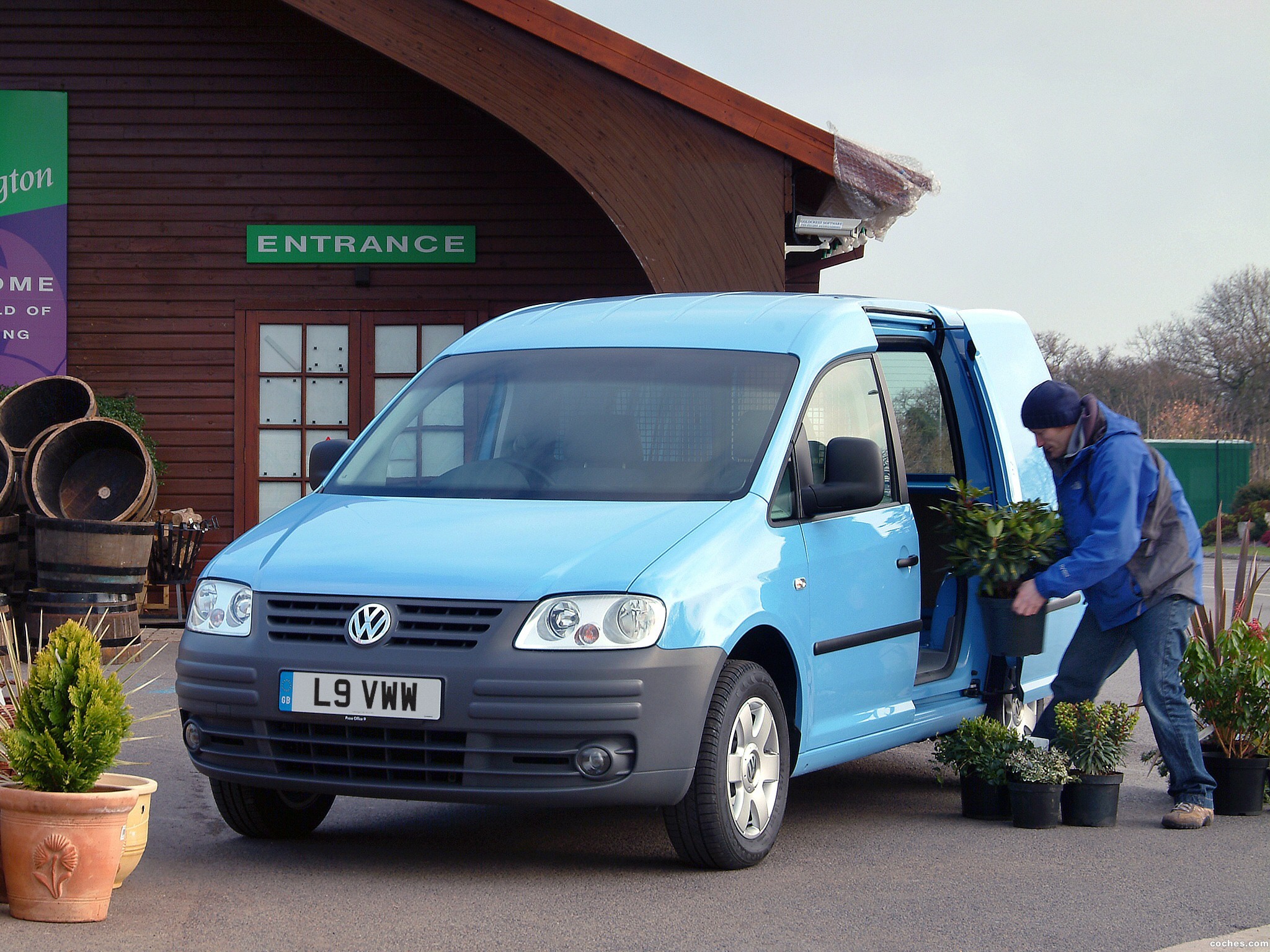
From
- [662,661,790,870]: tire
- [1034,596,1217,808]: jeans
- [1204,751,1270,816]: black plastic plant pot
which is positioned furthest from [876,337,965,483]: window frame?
[662,661,790,870]: tire

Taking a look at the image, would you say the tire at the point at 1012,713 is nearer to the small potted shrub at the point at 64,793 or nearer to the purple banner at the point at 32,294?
the small potted shrub at the point at 64,793

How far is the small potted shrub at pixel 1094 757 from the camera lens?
6.32 m

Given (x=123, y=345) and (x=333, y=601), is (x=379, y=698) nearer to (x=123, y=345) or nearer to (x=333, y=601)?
(x=333, y=601)

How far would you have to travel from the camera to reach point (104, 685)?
468 centimetres

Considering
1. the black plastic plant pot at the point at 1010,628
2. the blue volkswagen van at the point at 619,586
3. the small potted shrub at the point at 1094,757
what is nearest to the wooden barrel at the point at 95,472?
the blue volkswagen van at the point at 619,586

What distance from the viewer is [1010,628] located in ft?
22.0

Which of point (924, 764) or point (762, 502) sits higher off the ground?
point (762, 502)

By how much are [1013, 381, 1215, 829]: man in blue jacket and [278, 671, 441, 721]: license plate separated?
273 cm

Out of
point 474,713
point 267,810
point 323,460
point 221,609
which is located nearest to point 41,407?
point 323,460

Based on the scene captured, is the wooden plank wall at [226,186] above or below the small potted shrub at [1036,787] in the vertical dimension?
above

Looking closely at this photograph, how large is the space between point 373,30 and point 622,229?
2.40m

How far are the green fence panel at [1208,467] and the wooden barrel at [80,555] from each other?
33285 millimetres

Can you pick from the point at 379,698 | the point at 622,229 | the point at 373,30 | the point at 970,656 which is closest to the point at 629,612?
the point at 379,698

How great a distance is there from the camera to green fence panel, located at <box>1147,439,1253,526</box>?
39875 millimetres
